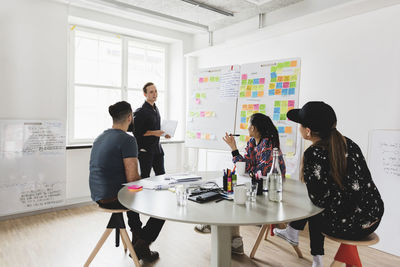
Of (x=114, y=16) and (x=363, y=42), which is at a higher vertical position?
(x=114, y=16)

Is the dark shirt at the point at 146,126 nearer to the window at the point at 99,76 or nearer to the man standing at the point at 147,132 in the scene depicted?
the man standing at the point at 147,132

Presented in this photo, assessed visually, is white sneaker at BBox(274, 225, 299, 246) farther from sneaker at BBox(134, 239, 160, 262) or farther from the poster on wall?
sneaker at BBox(134, 239, 160, 262)

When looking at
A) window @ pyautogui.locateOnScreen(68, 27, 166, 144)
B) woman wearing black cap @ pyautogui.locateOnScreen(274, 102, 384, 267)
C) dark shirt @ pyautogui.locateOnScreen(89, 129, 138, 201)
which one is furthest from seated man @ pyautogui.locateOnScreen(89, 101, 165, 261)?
window @ pyautogui.locateOnScreen(68, 27, 166, 144)

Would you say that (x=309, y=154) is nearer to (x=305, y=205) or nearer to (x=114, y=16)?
(x=305, y=205)

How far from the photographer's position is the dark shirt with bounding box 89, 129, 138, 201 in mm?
2023

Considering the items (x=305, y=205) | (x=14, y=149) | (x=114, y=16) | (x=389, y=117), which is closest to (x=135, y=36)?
(x=114, y=16)

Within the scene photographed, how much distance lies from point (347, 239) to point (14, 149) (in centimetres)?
340

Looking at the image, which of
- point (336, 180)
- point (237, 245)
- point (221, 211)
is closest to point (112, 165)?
point (221, 211)

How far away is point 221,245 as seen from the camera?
1521mm

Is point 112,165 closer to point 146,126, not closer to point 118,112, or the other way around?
point 118,112

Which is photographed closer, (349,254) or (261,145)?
(349,254)

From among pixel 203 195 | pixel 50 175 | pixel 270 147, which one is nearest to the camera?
pixel 203 195

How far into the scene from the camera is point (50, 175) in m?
3.53

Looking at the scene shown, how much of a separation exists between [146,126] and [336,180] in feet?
7.49
